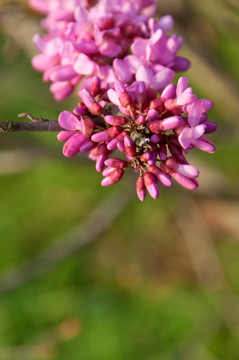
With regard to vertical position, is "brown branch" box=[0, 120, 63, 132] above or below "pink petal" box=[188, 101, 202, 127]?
below

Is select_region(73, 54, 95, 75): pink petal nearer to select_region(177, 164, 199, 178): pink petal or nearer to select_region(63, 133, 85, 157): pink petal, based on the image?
select_region(63, 133, 85, 157): pink petal

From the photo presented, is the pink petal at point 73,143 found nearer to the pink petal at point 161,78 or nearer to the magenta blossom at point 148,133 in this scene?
the magenta blossom at point 148,133

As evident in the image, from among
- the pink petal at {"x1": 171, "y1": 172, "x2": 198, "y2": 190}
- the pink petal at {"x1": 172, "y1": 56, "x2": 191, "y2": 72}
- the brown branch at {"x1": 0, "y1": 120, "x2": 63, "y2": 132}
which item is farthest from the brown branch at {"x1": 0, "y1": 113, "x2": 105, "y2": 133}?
the pink petal at {"x1": 172, "y1": 56, "x2": 191, "y2": 72}

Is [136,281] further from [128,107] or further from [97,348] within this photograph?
[128,107]

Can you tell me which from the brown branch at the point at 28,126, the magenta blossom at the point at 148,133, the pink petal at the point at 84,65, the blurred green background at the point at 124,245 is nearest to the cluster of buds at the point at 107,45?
the pink petal at the point at 84,65

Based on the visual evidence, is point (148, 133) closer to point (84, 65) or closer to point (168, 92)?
point (168, 92)
